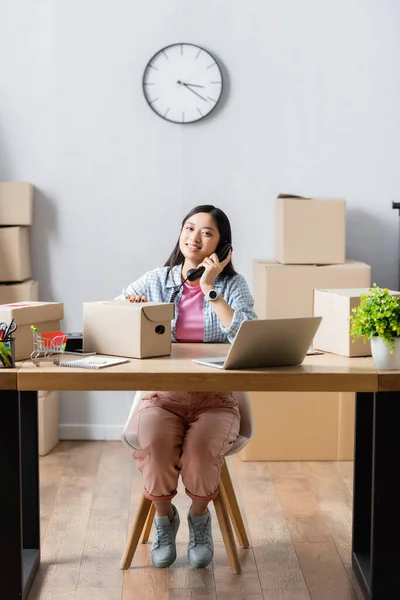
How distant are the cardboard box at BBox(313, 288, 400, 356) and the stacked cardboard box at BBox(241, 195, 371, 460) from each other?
1.29m

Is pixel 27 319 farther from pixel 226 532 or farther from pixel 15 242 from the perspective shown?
pixel 15 242

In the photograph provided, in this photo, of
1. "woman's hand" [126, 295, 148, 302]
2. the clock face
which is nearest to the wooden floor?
"woman's hand" [126, 295, 148, 302]

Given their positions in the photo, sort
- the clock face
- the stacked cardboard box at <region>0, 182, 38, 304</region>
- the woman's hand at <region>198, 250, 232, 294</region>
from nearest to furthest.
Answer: the woman's hand at <region>198, 250, 232, 294</region> < the stacked cardboard box at <region>0, 182, 38, 304</region> < the clock face

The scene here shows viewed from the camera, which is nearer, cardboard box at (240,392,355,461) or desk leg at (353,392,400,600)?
desk leg at (353,392,400,600)

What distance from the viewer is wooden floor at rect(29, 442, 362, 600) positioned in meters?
2.76

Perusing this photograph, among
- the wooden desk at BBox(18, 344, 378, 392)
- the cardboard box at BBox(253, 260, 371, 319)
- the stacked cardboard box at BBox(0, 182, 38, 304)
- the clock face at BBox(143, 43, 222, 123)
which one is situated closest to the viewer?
the wooden desk at BBox(18, 344, 378, 392)

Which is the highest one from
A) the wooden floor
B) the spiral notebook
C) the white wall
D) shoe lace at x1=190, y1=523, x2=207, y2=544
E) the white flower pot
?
the white wall

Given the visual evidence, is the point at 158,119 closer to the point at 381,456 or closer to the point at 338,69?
the point at 338,69

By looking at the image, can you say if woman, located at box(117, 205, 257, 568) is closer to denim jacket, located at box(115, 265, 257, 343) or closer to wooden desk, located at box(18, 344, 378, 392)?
denim jacket, located at box(115, 265, 257, 343)

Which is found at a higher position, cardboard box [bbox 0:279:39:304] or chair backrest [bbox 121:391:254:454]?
cardboard box [bbox 0:279:39:304]

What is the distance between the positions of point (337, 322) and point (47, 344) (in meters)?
0.87

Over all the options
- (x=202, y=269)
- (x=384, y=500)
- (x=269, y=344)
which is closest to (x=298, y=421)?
(x=202, y=269)

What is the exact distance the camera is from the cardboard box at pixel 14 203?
4301 millimetres

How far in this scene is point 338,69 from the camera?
4.43 m
